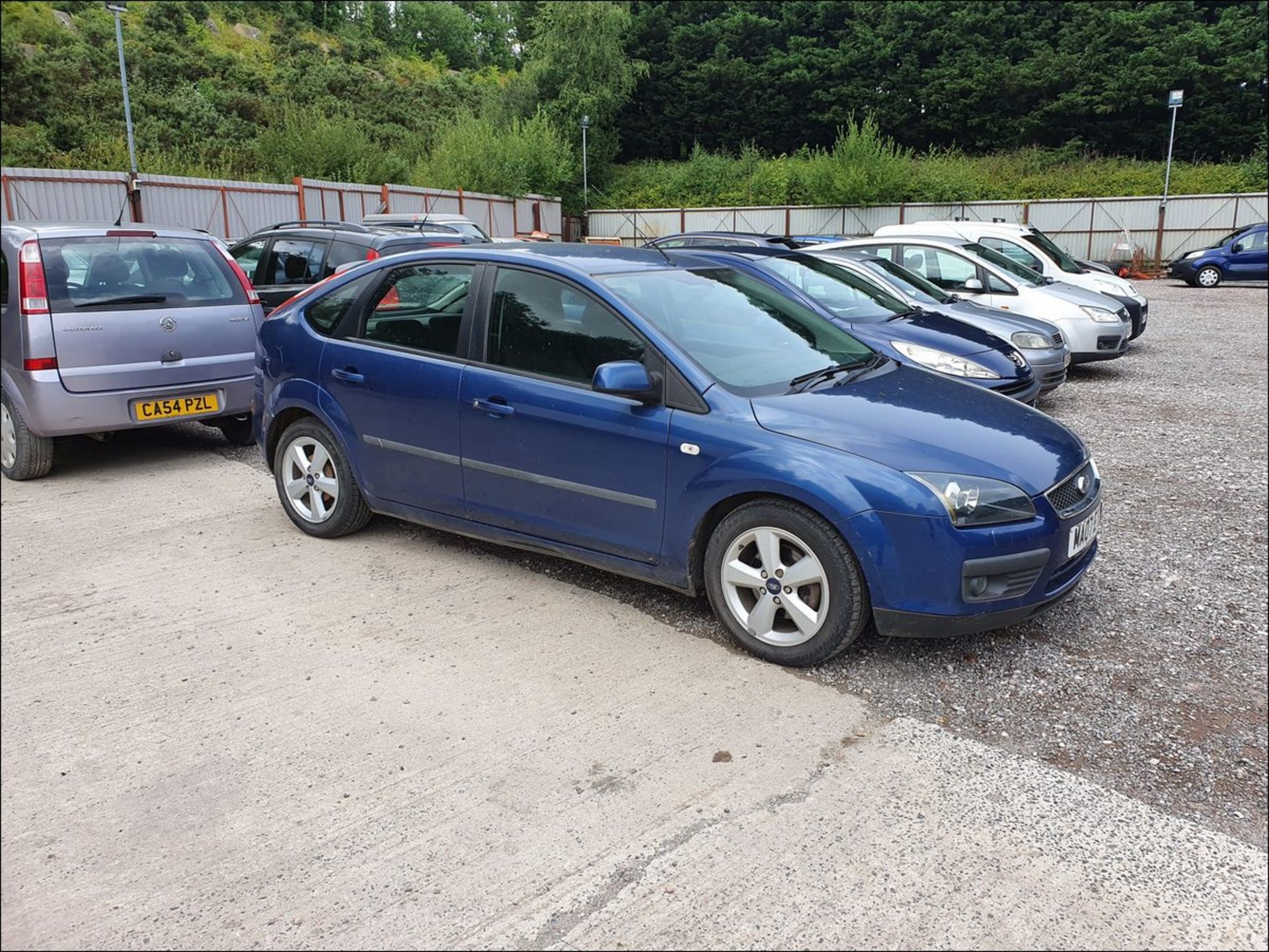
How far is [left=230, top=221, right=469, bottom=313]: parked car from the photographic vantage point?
30.5ft

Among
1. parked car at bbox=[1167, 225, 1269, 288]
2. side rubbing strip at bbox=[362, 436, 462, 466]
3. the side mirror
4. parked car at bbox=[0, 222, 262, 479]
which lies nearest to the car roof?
parked car at bbox=[0, 222, 262, 479]

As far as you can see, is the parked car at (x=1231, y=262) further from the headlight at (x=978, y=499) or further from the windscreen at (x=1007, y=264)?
the headlight at (x=978, y=499)

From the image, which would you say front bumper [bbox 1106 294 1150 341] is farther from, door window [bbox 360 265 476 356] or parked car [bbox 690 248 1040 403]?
door window [bbox 360 265 476 356]

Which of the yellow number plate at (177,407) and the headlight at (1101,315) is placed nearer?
the yellow number plate at (177,407)

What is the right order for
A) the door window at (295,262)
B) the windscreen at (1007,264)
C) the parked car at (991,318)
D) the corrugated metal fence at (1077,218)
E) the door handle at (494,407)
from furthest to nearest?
the corrugated metal fence at (1077,218), the windscreen at (1007,264), the door window at (295,262), the parked car at (991,318), the door handle at (494,407)

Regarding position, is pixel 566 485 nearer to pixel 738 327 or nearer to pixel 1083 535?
pixel 738 327

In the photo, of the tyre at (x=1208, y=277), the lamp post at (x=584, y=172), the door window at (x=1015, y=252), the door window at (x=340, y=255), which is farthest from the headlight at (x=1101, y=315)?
the lamp post at (x=584, y=172)

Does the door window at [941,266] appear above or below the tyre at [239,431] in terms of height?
above

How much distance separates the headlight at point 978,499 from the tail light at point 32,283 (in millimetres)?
5022

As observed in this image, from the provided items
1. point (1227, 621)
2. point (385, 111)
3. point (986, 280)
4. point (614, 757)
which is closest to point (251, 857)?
point (614, 757)

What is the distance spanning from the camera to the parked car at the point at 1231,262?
23.0 m

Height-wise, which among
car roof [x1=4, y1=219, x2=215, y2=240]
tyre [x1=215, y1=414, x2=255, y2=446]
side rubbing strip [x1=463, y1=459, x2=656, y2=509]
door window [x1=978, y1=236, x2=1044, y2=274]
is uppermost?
car roof [x1=4, y1=219, x2=215, y2=240]

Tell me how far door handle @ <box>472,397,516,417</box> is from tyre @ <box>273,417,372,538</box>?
1.02 meters

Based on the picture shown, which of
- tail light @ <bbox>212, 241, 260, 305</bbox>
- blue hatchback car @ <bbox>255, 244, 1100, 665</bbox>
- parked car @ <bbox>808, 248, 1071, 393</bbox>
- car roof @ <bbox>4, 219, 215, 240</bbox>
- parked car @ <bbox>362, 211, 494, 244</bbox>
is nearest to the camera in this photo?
blue hatchback car @ <bbox>255, 244, 1100, 665</bbox>
